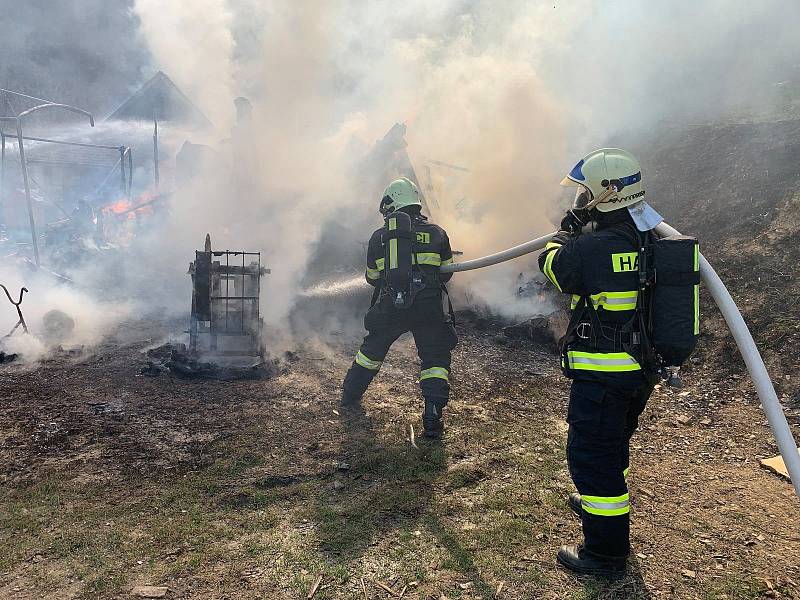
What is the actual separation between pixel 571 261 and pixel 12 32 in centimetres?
5912

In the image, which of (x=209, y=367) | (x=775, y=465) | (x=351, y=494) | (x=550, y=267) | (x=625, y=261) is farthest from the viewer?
(x=209, y=367)

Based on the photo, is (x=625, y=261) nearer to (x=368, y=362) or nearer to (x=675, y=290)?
(x=675, y=290)

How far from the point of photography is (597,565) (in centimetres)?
284

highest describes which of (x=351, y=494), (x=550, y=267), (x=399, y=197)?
(x=399, y=197)

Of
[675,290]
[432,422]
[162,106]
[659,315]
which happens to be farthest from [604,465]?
[162,106]

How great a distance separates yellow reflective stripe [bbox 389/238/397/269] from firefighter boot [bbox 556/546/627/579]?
2737 mm

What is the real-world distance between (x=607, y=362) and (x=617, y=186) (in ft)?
3.20

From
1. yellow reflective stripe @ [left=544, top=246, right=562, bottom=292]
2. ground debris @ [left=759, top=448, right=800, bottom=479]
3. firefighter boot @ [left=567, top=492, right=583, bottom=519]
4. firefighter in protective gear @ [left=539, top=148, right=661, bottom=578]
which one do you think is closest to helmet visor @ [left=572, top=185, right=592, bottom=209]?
firefighter in protective gear @ [left=539, top=148, right=661, bottom=578]

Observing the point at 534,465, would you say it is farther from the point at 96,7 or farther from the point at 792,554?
the point at 96,7

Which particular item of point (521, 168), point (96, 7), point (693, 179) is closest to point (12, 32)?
point (96, 7)

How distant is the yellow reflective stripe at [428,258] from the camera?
190 inches

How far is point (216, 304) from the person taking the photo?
664cm

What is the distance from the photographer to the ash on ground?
584cm

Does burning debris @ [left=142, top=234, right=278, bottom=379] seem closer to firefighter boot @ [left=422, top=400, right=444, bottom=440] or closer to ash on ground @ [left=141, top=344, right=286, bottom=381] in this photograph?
ash on ground @ [left=141, top=344, right=286, bottom=381]
